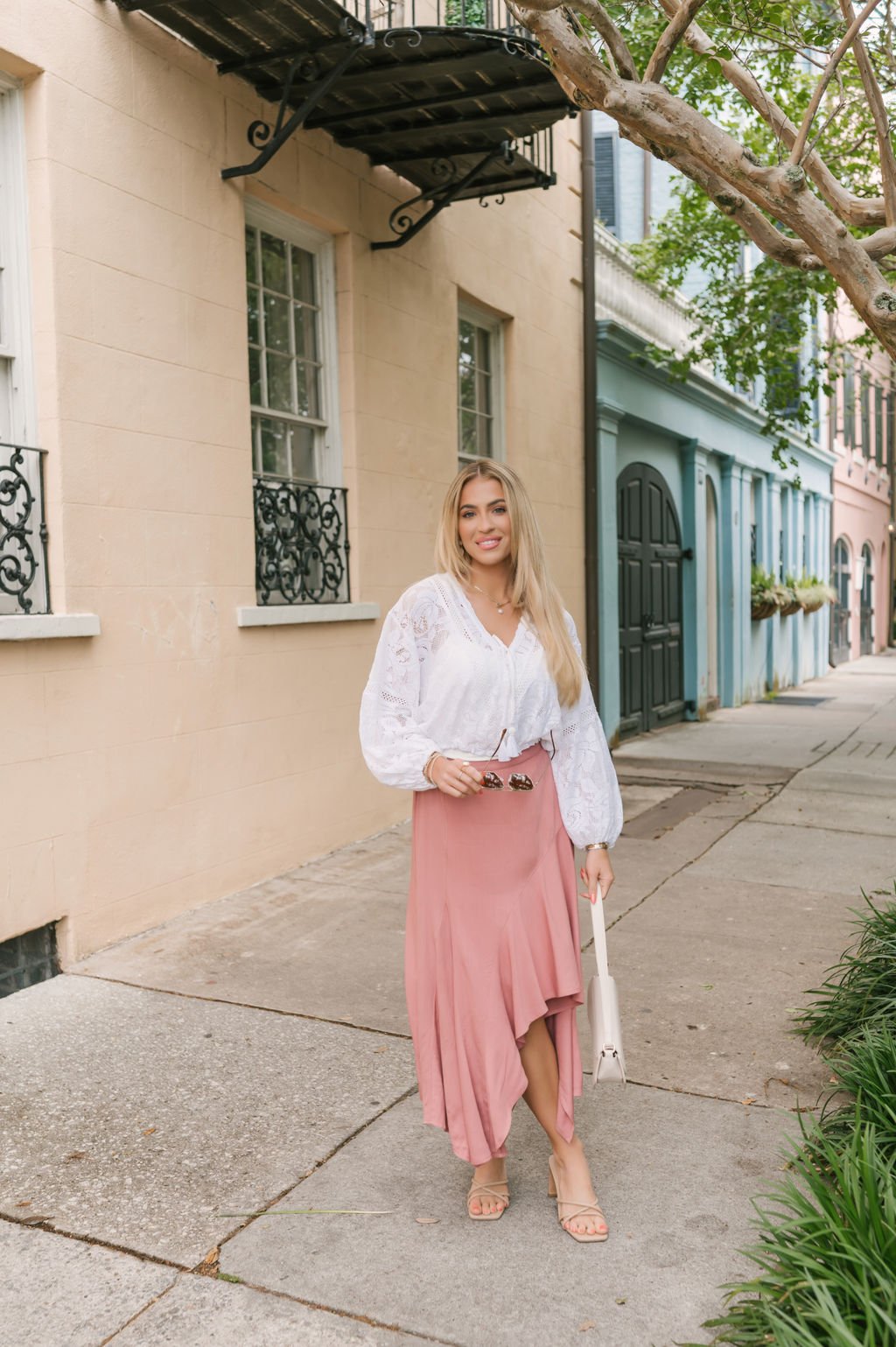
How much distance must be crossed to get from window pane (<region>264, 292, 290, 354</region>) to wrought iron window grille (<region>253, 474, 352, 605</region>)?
789 millimetres

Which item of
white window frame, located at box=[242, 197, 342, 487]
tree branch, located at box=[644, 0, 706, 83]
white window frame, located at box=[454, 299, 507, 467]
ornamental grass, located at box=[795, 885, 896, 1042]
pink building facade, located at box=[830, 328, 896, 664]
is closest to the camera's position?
tree branch, located at box=[644, 0, 706, 83]

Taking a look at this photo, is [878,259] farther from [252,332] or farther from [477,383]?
[477,383]

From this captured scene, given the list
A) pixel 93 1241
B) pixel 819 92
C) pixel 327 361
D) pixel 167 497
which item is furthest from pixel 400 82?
pixel 93 1241

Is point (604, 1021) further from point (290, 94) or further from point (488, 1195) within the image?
point (290, 94)

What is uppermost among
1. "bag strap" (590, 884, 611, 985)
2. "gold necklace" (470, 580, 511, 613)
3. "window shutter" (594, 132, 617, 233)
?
"window shutter" (594, 132, 617, 233)

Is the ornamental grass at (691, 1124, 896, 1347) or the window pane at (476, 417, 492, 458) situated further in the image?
the window pane at (476, 417, 492, 458)

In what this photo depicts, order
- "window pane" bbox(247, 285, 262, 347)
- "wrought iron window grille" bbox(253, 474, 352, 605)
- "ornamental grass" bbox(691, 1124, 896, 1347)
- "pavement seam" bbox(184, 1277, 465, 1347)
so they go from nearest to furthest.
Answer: "ornamental grass" bbox(691, 1124, 896, 1347) → "pavement seam" bbox(184, 1277, 465, 1347) → "wrought iron window grille" bbox(253, 474, 352, 605) → "window pane" bbox(247, 285, 262, 347)

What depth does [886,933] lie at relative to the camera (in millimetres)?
4195

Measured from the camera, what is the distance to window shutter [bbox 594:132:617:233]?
44.3 ft

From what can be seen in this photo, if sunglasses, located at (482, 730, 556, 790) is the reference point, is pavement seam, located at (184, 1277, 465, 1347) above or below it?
below

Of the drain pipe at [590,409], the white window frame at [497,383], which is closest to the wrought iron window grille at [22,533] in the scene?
the white window frame at [497,383]

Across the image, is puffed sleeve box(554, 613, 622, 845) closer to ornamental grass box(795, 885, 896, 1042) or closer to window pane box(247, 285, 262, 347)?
ornamental grass box(795, 885, 896, 1042)

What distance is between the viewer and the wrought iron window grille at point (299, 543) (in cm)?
628

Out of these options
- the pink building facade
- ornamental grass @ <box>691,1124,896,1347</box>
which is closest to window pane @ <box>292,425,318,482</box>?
ornamental grass @ <box>691,1124,896,1347</box>
